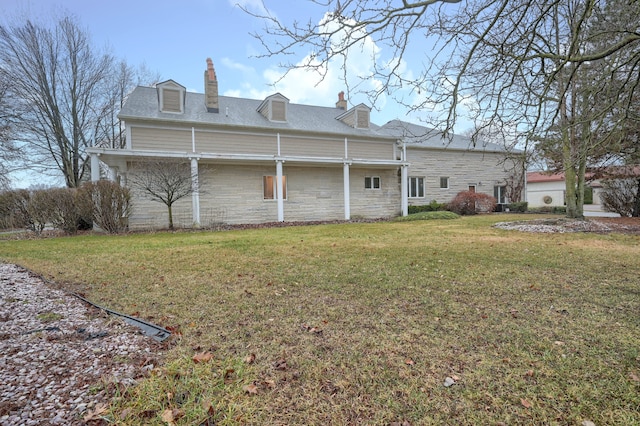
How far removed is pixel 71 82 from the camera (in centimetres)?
1850

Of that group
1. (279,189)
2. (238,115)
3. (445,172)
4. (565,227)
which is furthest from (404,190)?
(238,115)

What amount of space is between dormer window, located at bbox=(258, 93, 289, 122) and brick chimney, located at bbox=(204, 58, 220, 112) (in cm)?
257

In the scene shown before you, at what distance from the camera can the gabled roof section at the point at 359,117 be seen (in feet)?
59.8

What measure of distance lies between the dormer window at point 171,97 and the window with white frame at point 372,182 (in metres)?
10.4

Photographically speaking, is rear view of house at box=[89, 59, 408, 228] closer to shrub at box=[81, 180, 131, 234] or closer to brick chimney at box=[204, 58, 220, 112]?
brick chimney at box=[204, 58, 220, 112]

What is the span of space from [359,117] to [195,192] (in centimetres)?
1042

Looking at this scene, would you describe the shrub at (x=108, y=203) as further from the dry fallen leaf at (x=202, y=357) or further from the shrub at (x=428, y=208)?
the shrub at (x=428, y=208)

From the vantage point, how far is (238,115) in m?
15.9

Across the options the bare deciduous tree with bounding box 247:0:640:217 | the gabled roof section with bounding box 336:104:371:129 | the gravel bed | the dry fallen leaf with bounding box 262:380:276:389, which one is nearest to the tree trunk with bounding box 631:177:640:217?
the gravel bed

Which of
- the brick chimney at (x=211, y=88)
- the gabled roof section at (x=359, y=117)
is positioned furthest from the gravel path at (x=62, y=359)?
the gabled roof section at (x=359, y=117)

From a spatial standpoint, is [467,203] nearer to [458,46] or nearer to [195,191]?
[195,191]

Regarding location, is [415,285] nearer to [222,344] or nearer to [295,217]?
[222,344]

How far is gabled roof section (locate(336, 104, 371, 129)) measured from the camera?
18.2m

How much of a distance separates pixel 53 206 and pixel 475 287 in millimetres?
13670
